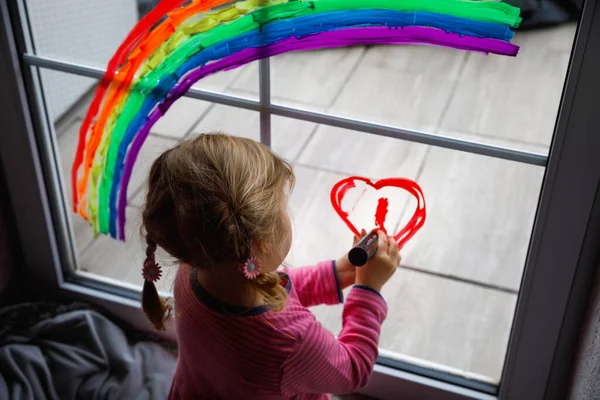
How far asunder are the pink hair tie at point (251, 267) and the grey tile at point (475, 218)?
2.79 feet

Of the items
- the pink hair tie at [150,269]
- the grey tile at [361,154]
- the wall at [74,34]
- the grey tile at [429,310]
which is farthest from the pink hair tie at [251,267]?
the grey tile at [361,154]

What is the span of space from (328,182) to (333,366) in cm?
93

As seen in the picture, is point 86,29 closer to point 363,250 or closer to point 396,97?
point 363,250

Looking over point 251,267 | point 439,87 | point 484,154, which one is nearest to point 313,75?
point 439,87

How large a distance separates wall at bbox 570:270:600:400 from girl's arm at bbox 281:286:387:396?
307 millimetres

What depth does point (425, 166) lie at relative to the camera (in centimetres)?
194

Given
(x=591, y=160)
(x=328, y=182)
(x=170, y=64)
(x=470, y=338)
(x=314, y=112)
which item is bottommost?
(x=470, y=338)

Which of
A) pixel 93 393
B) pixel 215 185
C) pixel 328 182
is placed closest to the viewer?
pixel 215 185

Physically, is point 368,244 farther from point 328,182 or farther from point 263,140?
point 328,182

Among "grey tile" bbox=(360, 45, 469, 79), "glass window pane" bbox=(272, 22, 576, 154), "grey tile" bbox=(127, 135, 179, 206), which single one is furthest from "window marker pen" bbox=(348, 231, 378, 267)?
"grey tile" bbox=(360, 45, 469, 79)

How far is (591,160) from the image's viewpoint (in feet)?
3.26

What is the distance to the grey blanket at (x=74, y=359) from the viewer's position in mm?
1371

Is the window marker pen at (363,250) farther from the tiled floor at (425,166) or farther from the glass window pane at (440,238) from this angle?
the glass window pane at (440,238)

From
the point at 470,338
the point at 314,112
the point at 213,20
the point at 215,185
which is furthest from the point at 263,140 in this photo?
the point at 470,338
